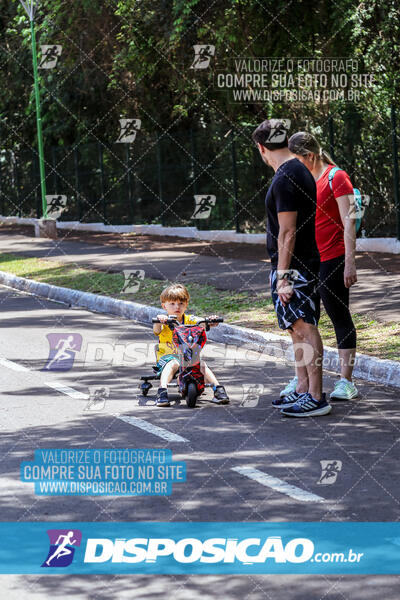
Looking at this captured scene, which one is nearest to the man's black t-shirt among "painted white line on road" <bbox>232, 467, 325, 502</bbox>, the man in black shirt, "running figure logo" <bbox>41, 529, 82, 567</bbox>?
the man in black shirt

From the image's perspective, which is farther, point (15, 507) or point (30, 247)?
point (30, 247)

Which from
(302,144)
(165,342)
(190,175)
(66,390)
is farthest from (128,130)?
(302,144)

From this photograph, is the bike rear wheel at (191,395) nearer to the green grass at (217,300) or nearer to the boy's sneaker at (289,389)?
the boy's sneaker at (289,389)

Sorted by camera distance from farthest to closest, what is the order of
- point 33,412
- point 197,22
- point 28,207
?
point 28,207 → point 197,22 → point 33,412

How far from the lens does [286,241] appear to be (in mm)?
7004

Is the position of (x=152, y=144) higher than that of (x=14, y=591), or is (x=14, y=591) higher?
(x=152, y=144)

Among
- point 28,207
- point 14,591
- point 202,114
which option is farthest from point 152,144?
point 14,591

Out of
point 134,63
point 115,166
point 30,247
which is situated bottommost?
point 30,247

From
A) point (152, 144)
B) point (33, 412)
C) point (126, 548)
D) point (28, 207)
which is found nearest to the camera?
point (126, 548)

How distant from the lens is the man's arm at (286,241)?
6.99 m

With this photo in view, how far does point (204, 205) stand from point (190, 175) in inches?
52.6

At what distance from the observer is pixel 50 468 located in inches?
239

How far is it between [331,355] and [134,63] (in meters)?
17.3

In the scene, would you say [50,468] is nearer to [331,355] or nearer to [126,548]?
[126,548]
